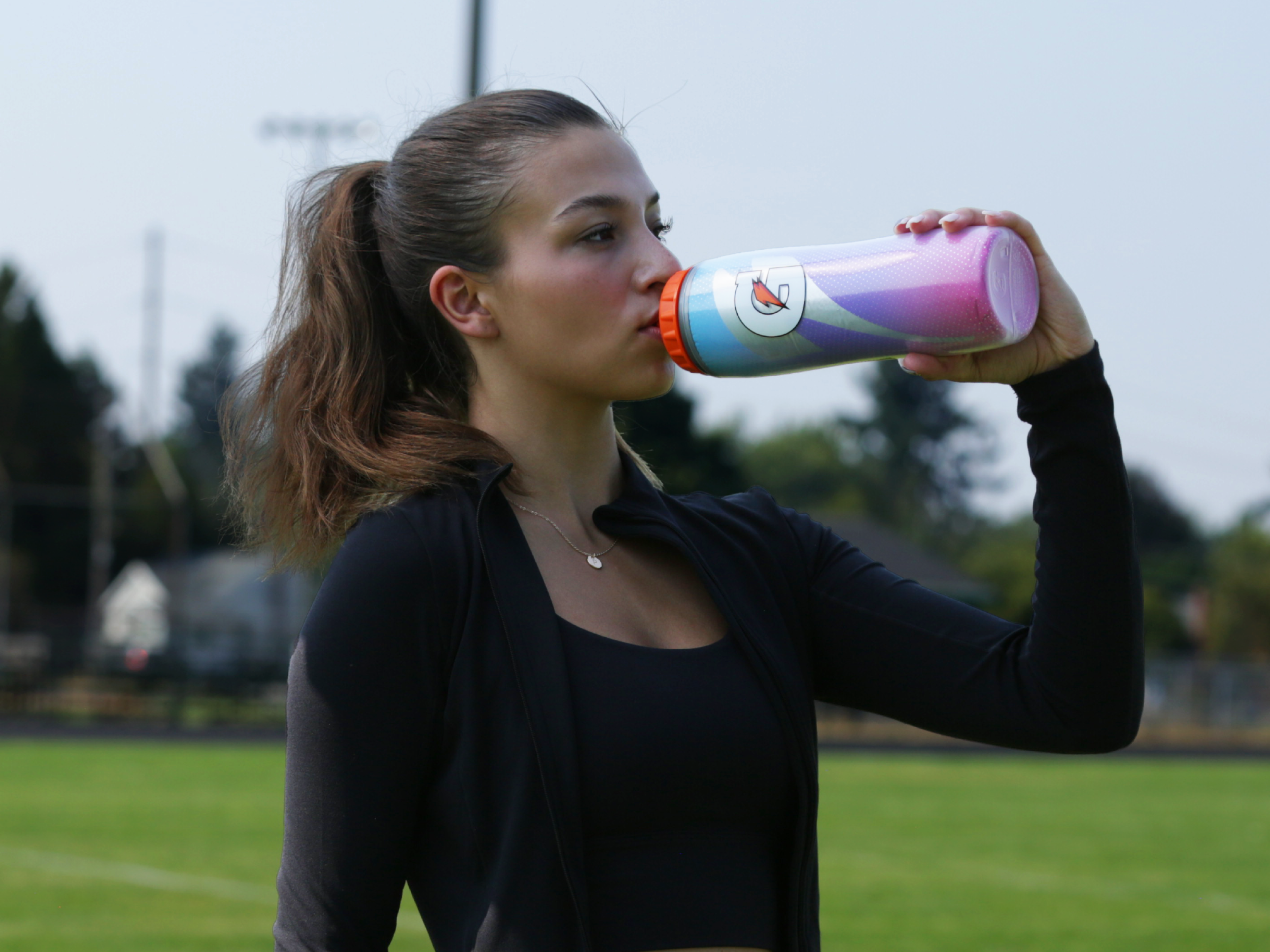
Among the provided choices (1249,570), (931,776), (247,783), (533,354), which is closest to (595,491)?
(533,354)

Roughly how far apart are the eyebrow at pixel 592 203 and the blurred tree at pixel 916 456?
8777 centimetres

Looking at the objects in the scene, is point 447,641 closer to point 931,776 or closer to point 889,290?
point 889,290

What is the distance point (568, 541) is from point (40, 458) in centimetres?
7091

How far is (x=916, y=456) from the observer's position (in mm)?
91875

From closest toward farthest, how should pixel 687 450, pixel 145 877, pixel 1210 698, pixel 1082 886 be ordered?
pixel 145 877
pixel 1082 886
pixel 1210 698
pixel 687 450

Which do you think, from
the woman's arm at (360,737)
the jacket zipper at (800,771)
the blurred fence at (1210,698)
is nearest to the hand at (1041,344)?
the jacket zipper at (800,771)

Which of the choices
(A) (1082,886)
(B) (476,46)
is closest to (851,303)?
(B) (476,46)

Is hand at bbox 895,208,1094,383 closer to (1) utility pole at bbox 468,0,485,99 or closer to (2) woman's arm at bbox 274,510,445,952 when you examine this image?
(2) woman's arm at bbox 274,510,445,952

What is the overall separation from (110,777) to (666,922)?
18.9 meters

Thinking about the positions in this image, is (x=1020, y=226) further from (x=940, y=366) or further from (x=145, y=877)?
(x=145, y=877)

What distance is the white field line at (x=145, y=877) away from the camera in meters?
10.6

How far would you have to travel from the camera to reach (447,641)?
2.04 meters

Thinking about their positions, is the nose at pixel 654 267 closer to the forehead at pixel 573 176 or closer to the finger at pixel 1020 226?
the forehead at pixel 573 176

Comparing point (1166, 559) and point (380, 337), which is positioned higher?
point (380, 337)
